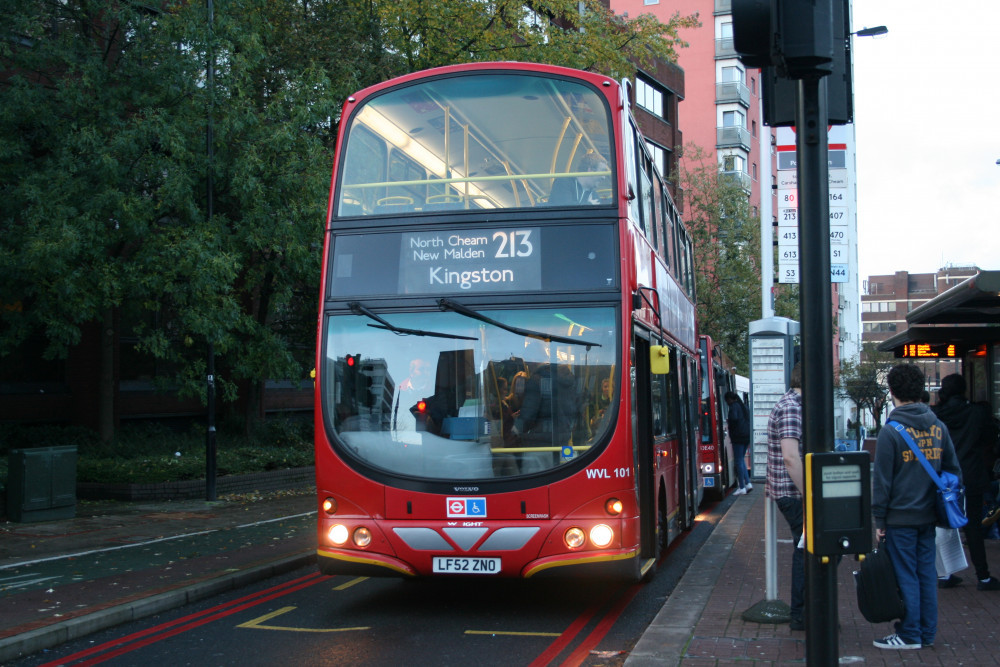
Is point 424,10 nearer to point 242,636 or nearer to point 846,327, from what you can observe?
point 242,636

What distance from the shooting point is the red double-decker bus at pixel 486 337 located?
7.59 meters

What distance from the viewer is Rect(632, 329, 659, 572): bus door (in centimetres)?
870

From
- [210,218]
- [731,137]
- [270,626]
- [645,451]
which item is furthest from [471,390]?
[731,137]

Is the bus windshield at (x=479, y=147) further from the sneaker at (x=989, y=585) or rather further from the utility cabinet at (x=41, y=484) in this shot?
the utility cabinet at (x=41, y=484)

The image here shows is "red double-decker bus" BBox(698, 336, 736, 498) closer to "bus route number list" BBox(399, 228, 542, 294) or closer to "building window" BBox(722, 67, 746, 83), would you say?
"bus route number list" BBox(399, 228, 542, 294)

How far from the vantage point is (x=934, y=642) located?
6.43m

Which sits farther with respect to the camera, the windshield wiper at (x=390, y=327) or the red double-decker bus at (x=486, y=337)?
the windshield wiper at (x=390, y=327)

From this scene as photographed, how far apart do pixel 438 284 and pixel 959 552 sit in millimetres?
4744

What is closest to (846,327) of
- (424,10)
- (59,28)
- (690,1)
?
(690,1)

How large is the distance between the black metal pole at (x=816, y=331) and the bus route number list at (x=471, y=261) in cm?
398

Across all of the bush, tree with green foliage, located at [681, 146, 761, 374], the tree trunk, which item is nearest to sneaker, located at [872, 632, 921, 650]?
the bush

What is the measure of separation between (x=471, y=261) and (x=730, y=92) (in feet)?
180

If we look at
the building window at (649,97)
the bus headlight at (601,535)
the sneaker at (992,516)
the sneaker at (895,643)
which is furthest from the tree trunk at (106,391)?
the building window at (649,97)

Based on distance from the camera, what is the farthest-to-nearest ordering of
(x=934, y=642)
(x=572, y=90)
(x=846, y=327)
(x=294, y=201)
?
(x=846, y=327) < (x=294, y=201) < (x=572, y=90) < (x=934, y=642)
